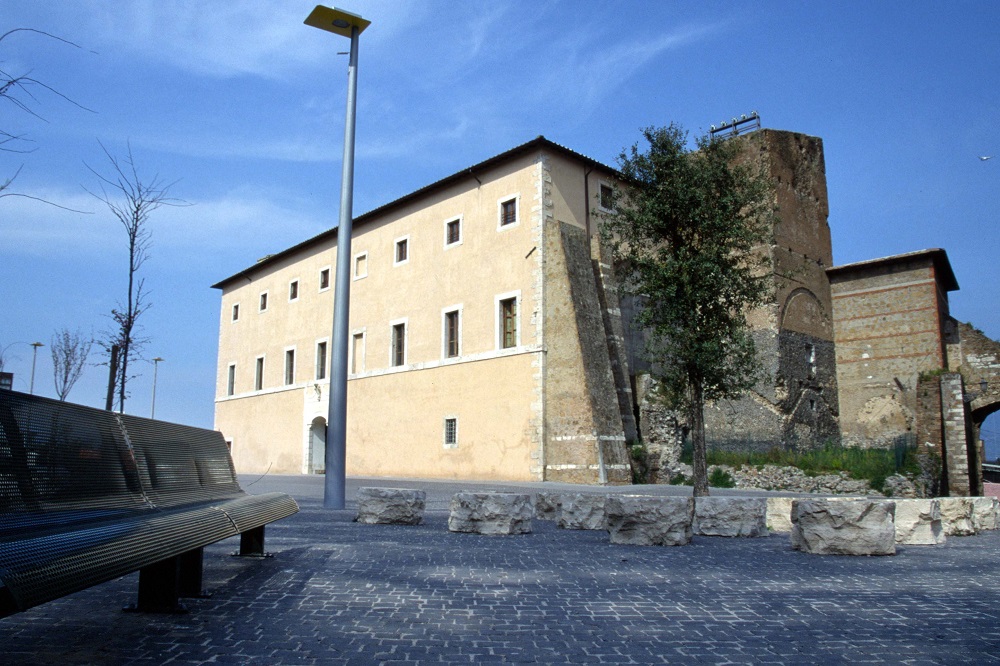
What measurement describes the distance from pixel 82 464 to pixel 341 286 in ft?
23.4

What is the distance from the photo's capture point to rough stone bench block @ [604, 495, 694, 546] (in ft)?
24.0

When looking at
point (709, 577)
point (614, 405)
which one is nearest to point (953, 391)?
point (614, 405)

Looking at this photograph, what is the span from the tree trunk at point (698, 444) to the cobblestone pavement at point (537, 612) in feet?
17.5

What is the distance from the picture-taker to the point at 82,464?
146 inches

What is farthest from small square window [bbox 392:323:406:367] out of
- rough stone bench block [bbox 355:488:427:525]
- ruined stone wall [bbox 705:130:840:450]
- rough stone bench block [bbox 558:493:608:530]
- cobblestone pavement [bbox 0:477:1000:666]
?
cobblestone pavement [bbox 0:477:1000:666]

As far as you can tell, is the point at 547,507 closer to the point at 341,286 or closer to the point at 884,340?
the point at 341,286

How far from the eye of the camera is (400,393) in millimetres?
25359

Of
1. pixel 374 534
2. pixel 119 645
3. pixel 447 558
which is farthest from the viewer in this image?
pixel 374 534

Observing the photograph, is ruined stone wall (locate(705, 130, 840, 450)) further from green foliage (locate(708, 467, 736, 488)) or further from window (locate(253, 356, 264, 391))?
window (locate(253, 356, 264, 391))

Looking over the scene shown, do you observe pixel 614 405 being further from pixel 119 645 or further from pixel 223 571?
pixel 119 645

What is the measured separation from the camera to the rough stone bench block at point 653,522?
730 cm

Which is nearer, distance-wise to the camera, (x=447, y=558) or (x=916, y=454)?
(x=447, y=558)

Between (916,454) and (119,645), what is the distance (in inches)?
850

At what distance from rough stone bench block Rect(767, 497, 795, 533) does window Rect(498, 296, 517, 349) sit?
41.9 feet
